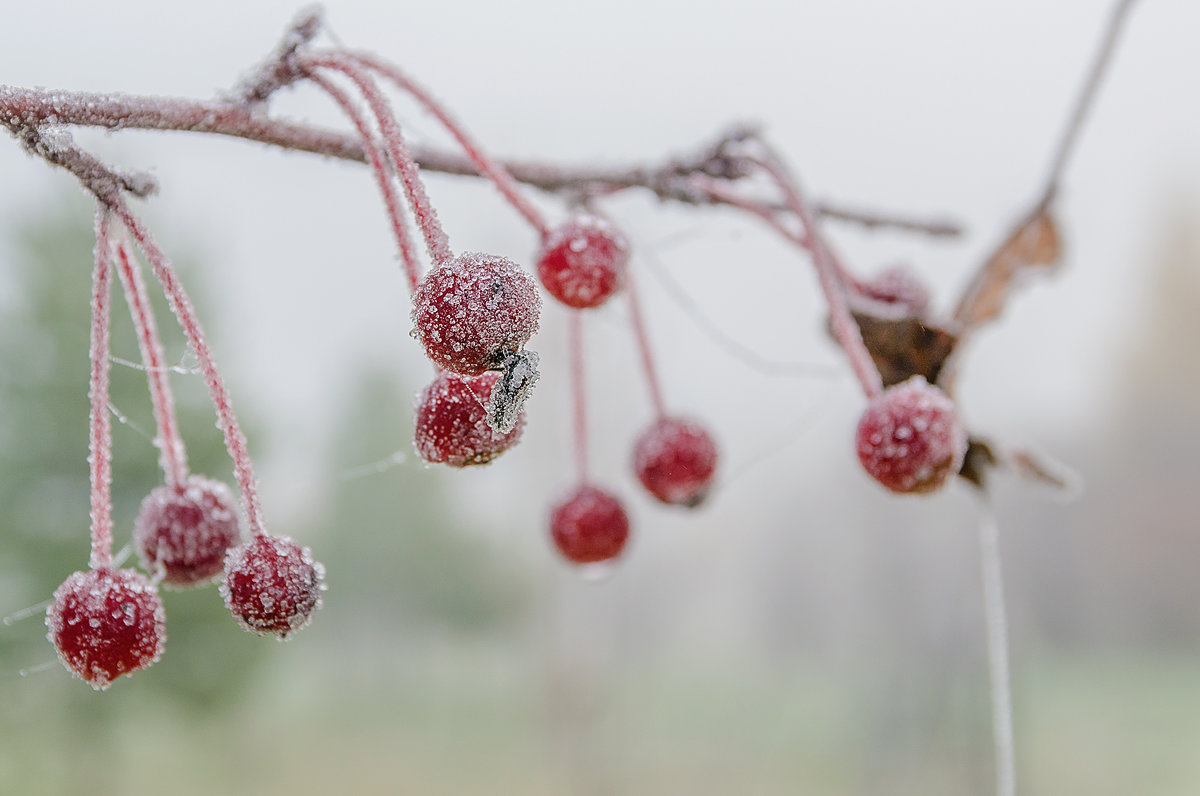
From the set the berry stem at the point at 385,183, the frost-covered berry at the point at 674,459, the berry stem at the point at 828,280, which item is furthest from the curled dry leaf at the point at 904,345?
the berry stem at the point at 385,183

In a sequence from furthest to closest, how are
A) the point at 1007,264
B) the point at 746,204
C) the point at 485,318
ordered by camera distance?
the point at 1007,264, the point at 746,204, the point at 485,318

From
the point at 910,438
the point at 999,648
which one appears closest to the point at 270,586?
the point at 910,438

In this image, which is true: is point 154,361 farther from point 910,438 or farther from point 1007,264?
point 1007,264

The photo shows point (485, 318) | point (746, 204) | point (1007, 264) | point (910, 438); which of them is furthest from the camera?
point (1007, 264)

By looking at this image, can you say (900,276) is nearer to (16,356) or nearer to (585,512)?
(585,512)

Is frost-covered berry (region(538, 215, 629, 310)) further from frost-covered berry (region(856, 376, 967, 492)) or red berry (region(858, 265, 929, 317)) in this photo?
red berry (region(858, 265, 929, 317))

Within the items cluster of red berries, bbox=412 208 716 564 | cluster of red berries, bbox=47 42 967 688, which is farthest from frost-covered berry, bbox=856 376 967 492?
cluster of red berries, bbox=412 208 716 564

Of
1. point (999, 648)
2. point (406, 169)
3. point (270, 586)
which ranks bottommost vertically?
point (999, 648)
